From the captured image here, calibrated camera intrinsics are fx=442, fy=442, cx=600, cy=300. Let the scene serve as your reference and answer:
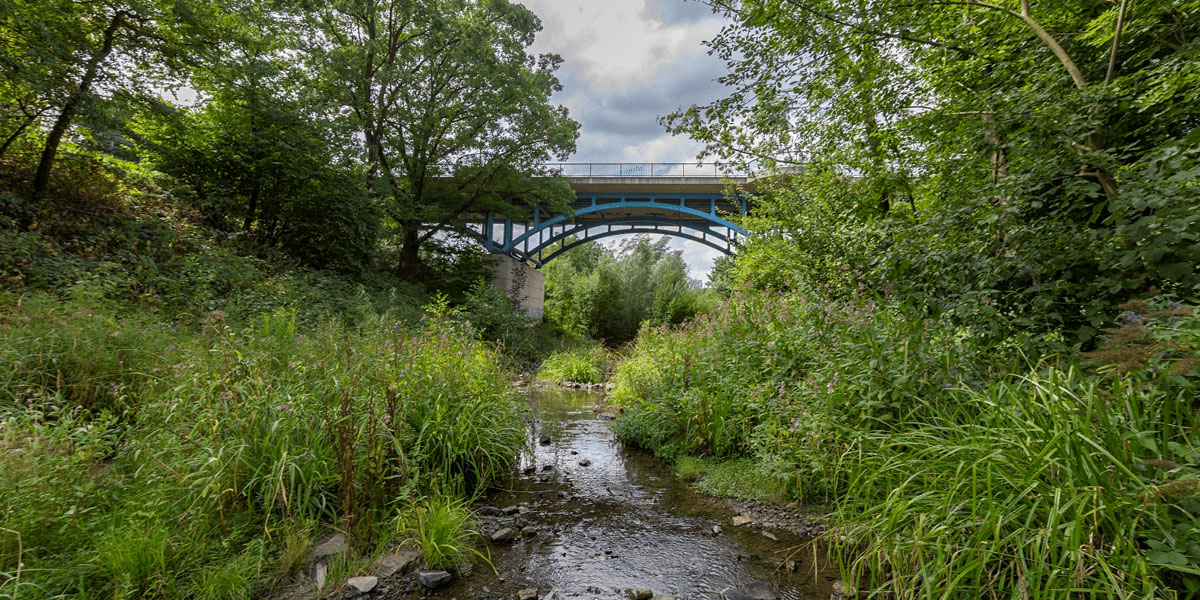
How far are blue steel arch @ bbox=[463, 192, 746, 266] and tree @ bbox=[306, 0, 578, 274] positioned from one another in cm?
259

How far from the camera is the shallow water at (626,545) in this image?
271 centimetres

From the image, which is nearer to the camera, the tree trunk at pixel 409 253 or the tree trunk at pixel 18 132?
the tree trunk at pixel 18 132

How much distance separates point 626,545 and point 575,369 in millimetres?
8867

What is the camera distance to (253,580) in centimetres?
234

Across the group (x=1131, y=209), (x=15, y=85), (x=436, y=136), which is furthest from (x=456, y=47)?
(x=1131, y=209)

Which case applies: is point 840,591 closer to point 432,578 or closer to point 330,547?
point 432,578

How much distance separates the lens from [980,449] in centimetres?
227

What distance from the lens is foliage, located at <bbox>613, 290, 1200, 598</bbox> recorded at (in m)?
1.77

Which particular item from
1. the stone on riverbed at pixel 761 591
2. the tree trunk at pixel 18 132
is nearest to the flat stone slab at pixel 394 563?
the stone on riverbed at pixel 761 591

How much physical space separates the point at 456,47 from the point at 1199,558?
16.2 metres

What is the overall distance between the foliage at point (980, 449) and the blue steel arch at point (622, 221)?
1529 cm

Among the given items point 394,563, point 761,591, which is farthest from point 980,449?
point 394,563

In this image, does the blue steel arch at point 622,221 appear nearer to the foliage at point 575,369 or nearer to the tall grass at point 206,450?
the foliage at point 575,369

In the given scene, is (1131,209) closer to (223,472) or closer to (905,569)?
(905,569)
